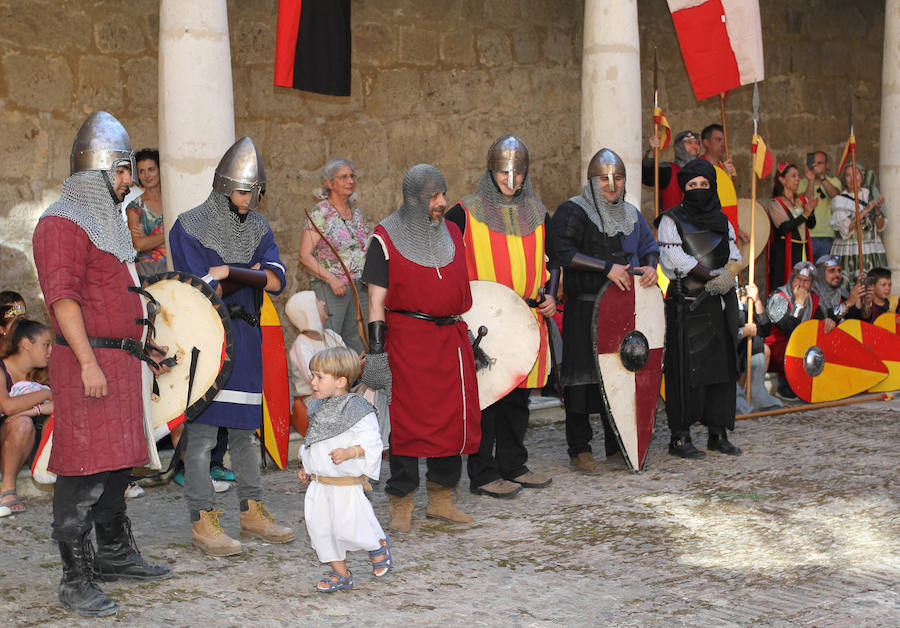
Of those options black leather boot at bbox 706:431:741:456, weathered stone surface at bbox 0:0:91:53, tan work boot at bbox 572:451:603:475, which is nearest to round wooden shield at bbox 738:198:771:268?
black leather boot at bbox 706:431:741:456

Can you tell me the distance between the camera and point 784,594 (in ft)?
13.3

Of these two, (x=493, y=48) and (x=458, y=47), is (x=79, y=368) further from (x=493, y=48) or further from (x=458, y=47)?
(x=493, y=48)

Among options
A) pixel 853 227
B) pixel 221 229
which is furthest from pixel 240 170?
pixel 853 227

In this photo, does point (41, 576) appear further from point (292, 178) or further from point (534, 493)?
point (292, 178)

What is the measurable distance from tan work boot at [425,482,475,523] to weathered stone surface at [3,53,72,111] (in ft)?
13.1

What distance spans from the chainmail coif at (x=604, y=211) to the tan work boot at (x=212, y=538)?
2.34 meters

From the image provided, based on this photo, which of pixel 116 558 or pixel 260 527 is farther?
pixel 260 527

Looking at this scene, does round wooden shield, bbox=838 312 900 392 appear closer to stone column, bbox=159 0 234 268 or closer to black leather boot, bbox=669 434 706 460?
black leather boot, bbox=669 434 706 460

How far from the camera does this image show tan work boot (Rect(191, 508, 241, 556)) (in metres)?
4.55

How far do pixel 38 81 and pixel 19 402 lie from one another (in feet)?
9.42

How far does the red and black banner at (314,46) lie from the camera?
672 centimetres

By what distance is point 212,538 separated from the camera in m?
4.59

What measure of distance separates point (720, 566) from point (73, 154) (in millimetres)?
2673

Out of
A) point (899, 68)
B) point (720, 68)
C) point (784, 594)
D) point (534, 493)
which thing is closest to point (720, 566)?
point (784, 594)
